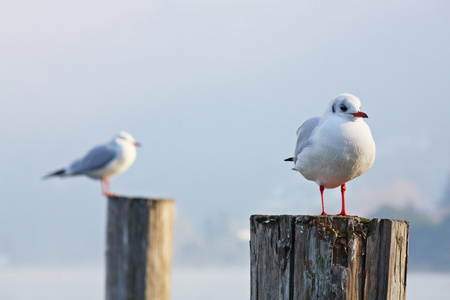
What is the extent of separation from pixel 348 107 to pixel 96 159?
10.7 metres

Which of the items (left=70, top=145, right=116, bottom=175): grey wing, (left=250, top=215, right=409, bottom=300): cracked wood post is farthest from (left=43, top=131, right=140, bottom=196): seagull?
(left=250, top=215, right=409, bottom=300): cracked wood post

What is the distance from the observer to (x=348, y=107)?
14.0ft

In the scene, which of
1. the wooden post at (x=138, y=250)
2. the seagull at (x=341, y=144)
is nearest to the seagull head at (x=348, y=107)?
the seagull at (x=341, y=144)

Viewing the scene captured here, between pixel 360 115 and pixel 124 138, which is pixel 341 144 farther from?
pixel 124 138

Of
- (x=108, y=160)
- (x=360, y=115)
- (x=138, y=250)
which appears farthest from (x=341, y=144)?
(x=108, y=160)

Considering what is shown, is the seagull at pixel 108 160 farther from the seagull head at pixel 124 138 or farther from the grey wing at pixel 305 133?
the grey wing at pixel 305 133

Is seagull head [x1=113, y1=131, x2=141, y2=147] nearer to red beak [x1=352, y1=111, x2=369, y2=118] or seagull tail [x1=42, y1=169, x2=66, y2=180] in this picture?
seagull tail [x1=42, y1=169, x2=66, y2=180]

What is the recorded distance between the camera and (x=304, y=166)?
4539 millimetres

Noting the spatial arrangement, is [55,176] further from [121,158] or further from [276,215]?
[276,215]

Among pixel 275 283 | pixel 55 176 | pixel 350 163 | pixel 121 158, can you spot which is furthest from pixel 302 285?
pixel 55 176

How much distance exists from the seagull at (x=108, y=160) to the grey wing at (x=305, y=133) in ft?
32.9

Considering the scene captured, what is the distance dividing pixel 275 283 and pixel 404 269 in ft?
2.12

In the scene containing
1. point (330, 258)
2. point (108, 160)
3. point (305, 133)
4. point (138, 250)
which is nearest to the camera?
point (330, 258)

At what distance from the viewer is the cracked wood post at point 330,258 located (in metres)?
3.17
